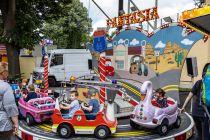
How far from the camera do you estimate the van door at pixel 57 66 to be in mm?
23562

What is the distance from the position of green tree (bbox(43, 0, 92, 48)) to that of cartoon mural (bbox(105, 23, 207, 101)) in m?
24.6

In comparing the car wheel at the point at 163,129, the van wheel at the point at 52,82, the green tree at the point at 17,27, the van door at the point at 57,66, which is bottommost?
the car wheel at the point at 163,129

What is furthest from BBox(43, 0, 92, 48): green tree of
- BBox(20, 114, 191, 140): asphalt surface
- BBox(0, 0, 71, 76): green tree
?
BBox(20, 114, 191, 140): asphalt surface

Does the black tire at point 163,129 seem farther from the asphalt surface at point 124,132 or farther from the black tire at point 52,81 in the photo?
the black tire at point 52,81

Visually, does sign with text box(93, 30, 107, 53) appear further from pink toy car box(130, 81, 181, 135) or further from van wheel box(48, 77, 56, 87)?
van wheel box(48, 77, 56, 87)

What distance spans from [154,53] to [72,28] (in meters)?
28.4

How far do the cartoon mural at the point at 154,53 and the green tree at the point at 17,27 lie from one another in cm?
568

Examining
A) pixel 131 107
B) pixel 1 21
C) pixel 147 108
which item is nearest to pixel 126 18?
pixel 1 21

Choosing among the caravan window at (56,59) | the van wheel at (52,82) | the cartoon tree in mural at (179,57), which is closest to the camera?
the cartoon tree in mural at (179,57)

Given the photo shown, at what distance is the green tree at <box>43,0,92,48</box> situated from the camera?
4212 cm

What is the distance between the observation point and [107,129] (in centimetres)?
842

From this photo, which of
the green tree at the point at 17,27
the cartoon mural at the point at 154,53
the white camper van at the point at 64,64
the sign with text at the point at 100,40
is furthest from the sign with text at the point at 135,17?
the sign with text at the point at 100,40

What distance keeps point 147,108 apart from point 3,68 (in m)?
4.39

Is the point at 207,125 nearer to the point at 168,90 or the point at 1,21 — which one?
Answer: the point at 168,90
